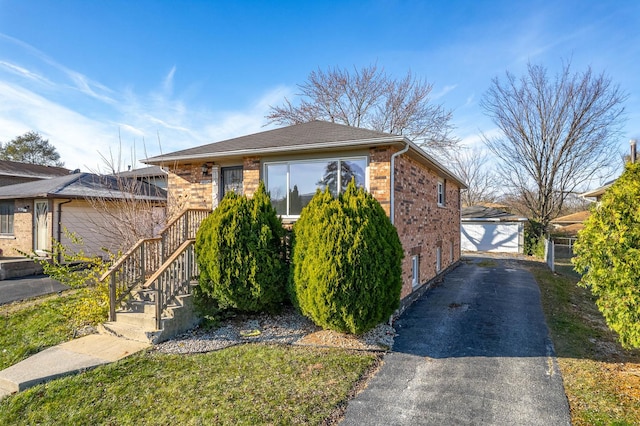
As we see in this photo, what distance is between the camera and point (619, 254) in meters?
4.58

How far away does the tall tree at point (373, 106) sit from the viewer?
24.4m

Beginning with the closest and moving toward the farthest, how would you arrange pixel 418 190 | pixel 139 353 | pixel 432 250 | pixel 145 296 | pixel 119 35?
pixel 139 353, pixel 145 296, pixel 418 190, pixel 119 35, pixel 432 250

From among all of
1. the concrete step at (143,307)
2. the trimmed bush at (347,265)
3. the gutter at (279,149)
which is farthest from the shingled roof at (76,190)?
the trimmed bush at (347,265)

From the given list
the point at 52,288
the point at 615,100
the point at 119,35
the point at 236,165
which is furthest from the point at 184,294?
the point at 615,100

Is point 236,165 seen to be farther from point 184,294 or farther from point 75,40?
point 75,40

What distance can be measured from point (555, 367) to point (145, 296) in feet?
24.1

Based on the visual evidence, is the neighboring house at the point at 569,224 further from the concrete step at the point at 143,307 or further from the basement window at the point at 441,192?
the concrete step at the point at 143,307

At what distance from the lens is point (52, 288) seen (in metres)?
9.68

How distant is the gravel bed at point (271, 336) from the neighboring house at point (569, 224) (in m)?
27.1

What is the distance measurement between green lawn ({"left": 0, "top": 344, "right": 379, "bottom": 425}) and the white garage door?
20.1 meters

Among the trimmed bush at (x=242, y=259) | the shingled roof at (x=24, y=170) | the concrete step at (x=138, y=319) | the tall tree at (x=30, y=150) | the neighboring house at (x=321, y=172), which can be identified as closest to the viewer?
the concrete step at (x=138, y=319)

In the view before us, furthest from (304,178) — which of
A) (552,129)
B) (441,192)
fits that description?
(552,129)

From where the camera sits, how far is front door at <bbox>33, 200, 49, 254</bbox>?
13766mm

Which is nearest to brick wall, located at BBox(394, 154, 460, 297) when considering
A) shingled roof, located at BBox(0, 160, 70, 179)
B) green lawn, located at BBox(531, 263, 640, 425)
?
green lawn, located at BBox(531, 263, 640, 425)
